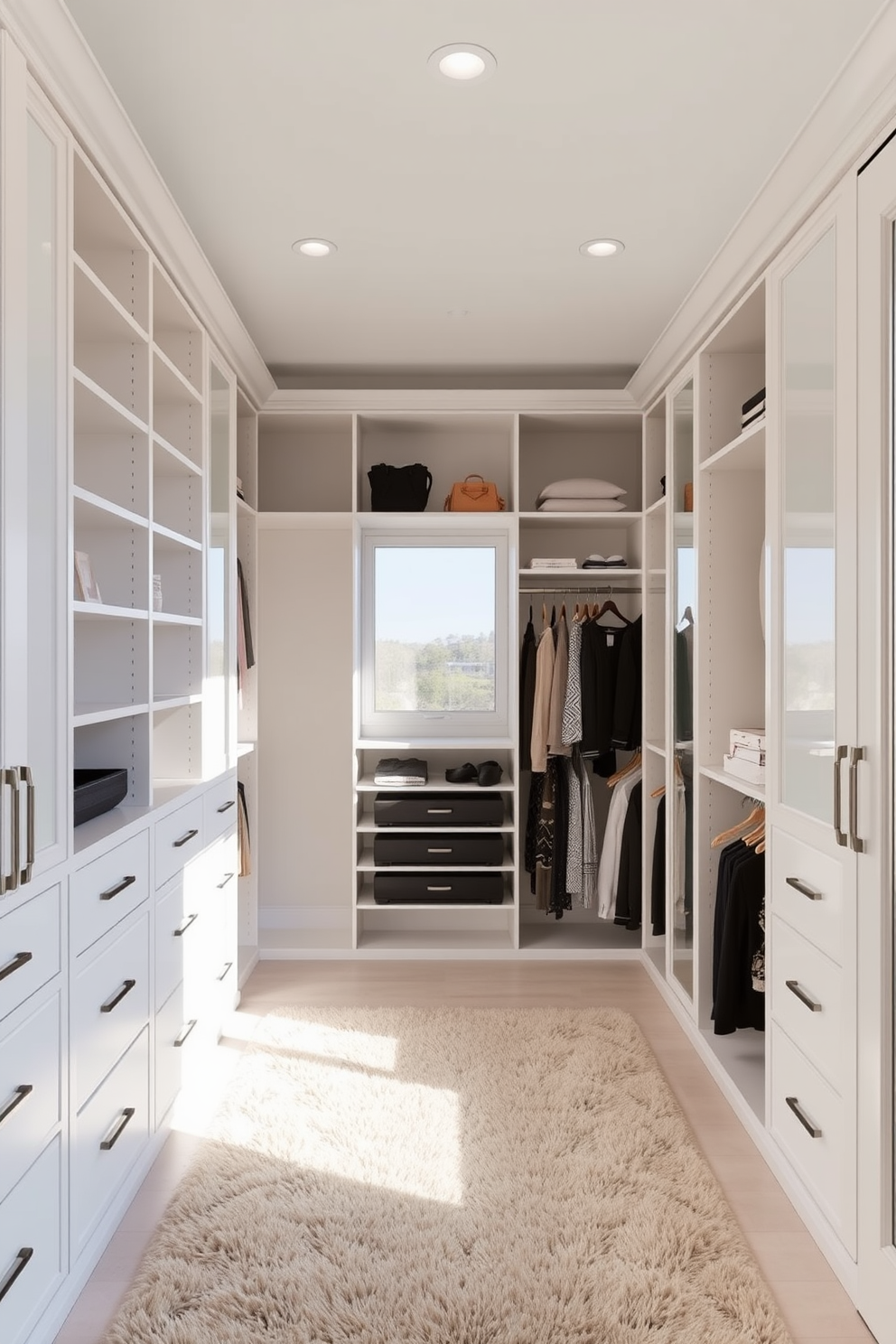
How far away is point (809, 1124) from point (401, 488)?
3.03m

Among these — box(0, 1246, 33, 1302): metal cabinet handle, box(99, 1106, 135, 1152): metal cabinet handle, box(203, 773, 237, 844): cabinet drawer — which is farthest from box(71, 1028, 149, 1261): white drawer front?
box(203, 773, 237, 844): cabinet drawer

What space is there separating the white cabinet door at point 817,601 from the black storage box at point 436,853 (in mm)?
1836

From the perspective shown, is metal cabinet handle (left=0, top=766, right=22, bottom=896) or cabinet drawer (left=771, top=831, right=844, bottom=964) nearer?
metal cabinet handle (left=0, top=766, right=22, bottom=896)

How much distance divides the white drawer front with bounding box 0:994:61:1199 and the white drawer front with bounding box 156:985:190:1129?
72cm

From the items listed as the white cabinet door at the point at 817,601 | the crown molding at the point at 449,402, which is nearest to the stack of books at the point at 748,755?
the white cabinet door at the point at 817,601

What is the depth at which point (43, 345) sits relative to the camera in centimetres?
179

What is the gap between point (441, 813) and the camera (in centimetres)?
422

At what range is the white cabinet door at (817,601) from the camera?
1.96 meters

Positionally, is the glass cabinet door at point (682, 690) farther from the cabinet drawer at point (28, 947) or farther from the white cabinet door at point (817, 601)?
the cabinet drawer at point (28, 947)

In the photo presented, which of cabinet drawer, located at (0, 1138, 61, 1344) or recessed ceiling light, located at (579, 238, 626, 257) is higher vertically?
recessed ceiling light, located at (579, 238, 626, 257)

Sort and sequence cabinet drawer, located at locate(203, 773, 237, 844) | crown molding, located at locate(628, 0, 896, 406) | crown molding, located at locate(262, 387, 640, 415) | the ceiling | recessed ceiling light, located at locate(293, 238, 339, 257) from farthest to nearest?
crown molding, located at locate(262, 387, 640, 415)
cabinet drawer, located at locate(203, 773, 237, 844)
recessed ceiling light, located at locate(293, 238, 339, 257)
the ceiling
crown molding, located at locate(628, 0, 896, 406)

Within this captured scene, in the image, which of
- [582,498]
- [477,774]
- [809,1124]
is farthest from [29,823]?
[582,498]

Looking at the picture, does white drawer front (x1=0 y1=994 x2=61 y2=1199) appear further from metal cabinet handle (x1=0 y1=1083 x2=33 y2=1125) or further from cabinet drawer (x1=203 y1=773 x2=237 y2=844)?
cabinet drawer (x1=203 y1=773 x2=237 y2=844)

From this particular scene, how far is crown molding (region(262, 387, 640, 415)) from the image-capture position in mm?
4086
